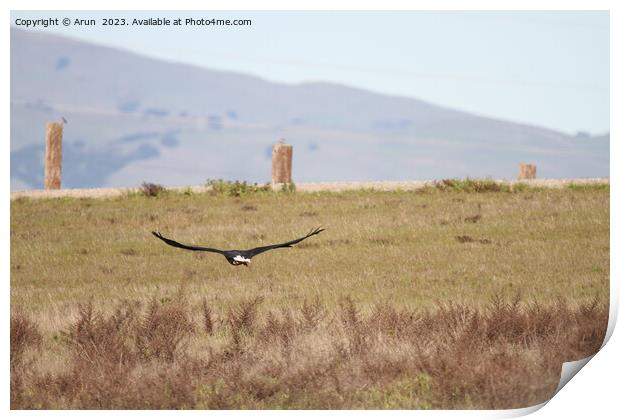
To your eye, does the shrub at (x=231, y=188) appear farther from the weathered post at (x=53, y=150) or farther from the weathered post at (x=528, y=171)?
the weathered post at (x=528, y=171)

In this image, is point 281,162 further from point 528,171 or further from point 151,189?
point 528,171

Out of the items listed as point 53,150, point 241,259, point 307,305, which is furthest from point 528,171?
point 241,259

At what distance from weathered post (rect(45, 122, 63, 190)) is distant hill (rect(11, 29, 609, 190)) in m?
0.20

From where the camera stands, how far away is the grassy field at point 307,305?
23.7 ft

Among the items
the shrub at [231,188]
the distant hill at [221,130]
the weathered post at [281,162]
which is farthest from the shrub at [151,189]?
the weathered post at [281,162]

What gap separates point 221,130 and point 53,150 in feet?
258

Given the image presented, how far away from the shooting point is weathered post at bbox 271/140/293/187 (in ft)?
55.0

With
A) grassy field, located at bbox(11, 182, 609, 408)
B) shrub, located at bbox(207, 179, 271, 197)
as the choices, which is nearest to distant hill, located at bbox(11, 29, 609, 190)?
shrub, located at bbox(207, 179, 271, 197)

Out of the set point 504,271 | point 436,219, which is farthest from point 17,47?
point 436,219

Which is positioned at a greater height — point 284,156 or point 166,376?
point 284,156

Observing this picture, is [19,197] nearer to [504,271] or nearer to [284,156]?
[504,271]

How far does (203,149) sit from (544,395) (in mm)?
95265

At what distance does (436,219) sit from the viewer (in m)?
13.4

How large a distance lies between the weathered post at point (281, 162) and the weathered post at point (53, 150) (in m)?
4.50
